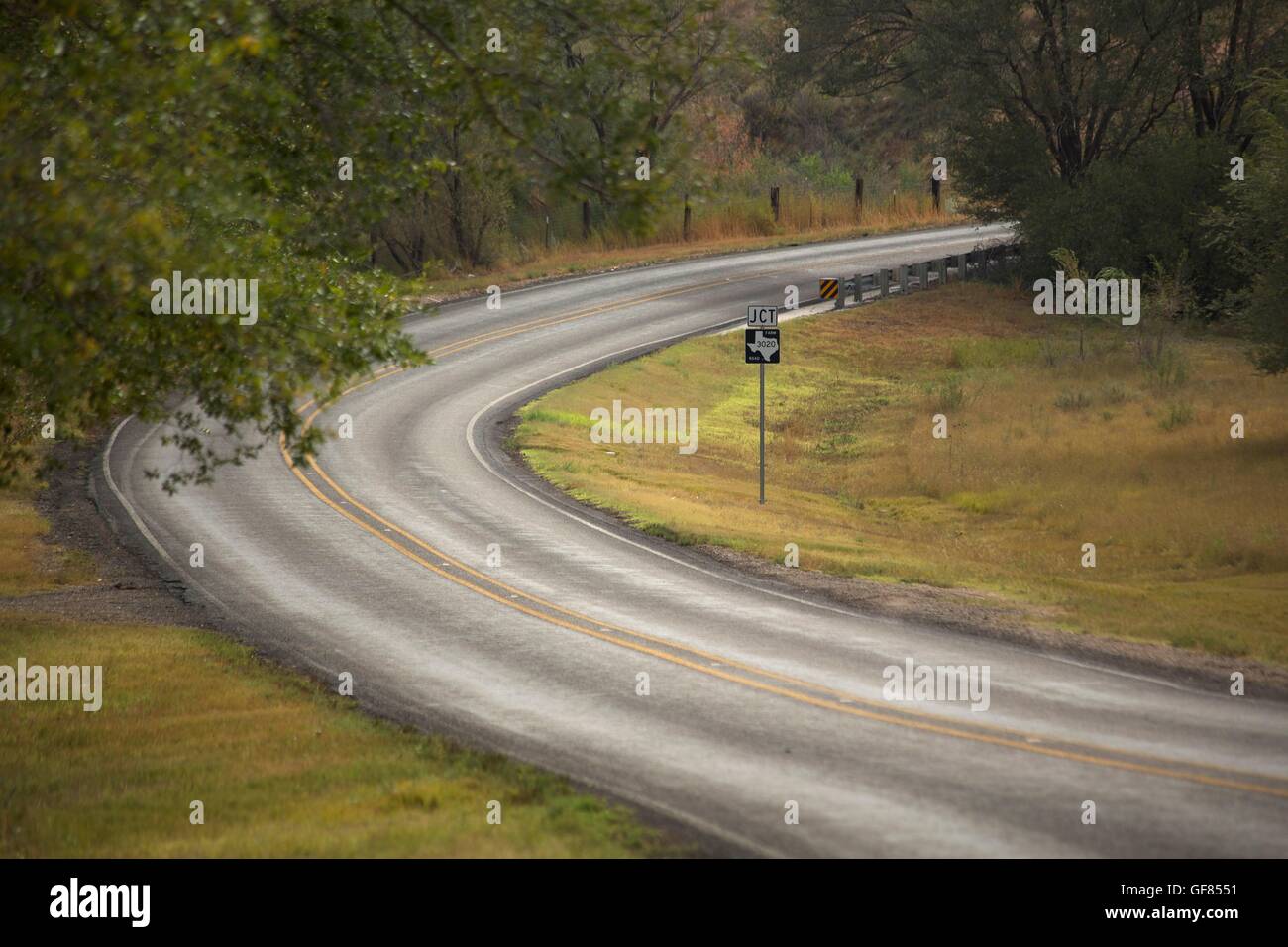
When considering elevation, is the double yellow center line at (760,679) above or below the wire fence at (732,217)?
below

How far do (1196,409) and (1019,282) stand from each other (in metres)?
18.8

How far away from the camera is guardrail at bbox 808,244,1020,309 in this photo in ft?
159

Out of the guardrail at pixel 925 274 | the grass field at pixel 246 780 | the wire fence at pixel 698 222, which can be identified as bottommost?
the grass field at pixel 246 780

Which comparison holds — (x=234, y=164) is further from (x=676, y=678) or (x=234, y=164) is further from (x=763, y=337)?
(x=763, y=337)

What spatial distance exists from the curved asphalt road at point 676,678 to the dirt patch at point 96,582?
0.50 metres

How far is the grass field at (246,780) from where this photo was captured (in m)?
10.6

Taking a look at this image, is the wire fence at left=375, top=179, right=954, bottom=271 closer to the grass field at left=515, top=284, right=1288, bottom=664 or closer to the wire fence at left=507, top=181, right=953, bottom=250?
the wire fence at left=507, top=181, right=953, bottom=250

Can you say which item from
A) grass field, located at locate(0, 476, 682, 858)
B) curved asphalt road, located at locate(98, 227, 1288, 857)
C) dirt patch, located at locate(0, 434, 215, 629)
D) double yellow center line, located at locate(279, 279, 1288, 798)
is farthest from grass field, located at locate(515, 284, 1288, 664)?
grass field, located at locate(0, 476, 682, 858)

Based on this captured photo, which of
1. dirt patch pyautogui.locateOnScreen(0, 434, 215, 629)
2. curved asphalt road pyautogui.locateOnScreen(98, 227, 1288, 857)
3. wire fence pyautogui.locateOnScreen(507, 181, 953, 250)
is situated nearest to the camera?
curved asphalt road pyautogui.locateOnScreen(98, 227, 1288, 857)

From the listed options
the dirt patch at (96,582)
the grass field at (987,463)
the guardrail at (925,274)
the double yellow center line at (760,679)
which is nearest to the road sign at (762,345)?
the grass field at (987,463)

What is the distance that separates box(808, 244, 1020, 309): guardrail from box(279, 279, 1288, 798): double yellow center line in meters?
25.5

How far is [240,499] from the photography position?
26516mm

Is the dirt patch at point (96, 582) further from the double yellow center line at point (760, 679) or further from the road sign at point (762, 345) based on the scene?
the road sign at point (762, 345)
